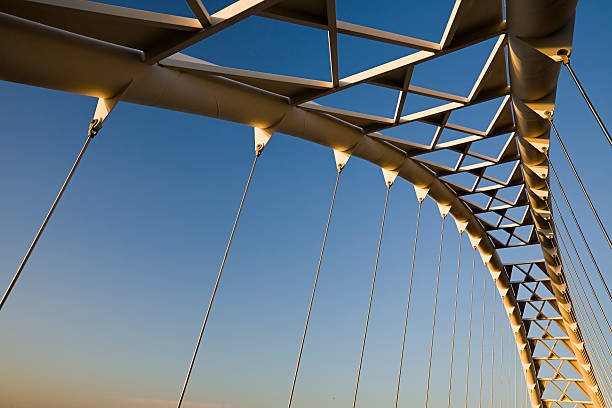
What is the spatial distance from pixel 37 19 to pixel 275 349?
39.3m

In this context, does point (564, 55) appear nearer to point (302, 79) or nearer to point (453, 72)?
point (302, 79)

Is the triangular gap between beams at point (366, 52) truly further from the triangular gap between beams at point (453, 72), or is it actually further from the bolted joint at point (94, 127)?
the bolted joint at point (94, 127)

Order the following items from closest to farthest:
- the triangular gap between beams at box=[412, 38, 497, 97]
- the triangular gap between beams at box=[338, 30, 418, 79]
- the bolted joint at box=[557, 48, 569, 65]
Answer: the bolted joint at box=[557, 48, 569, 65], the triangular gap between beams at box=[338, 30, 418, 79], the triangular gap between beams at box=[412, 38, 497, 97]

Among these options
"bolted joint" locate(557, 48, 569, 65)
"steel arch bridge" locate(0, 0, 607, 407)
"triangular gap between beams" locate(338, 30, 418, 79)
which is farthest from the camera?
"triangular gap between beams" locate(338, 30, 418, 79)

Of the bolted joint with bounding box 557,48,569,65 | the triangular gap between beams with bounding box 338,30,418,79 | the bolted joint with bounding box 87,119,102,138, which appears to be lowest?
the bolted joint with bounding box 87,119,102,138

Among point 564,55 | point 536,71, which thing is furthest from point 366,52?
point 564,55

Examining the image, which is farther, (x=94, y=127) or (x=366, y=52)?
(x=366, y=52)

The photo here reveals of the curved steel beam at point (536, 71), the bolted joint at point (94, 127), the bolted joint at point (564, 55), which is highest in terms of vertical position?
the curved steel beam at point (536, 71)

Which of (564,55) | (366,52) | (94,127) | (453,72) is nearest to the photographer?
(564,55)

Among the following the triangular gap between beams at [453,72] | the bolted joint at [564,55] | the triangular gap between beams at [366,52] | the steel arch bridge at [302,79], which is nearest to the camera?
the steel arch bridge at [302,79]

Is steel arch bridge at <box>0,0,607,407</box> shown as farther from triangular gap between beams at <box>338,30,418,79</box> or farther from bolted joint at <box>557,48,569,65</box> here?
triangular gap between beams at <box>338,30,418,79</box>

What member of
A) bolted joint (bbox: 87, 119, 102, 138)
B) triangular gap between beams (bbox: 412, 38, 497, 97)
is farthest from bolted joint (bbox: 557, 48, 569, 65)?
bolted joint (bbox: 87, 119, 102, 138)

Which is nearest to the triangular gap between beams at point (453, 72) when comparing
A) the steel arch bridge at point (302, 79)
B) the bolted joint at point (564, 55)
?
the steel arch bridge at point (302, 79)

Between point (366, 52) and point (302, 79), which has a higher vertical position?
point (366, 52)
